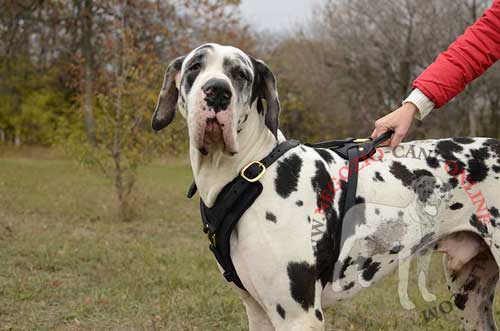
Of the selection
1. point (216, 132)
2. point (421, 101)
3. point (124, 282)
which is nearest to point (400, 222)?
point (421, 101)

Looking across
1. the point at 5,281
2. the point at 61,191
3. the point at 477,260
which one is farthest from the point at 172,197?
the point at 477,260

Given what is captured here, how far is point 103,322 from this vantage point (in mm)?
4551

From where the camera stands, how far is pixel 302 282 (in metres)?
2.63

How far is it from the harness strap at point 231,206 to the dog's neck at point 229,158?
0.04 meters

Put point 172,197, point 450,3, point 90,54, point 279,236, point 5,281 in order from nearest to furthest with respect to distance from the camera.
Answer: point 279,236 < point 5,281 < point 172,197 < point 450,3 < point 90,54

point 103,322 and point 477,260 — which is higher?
point 477,260

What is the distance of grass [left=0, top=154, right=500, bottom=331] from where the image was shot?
4574 mm

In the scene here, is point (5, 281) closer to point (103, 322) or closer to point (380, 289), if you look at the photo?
point (103, 322)

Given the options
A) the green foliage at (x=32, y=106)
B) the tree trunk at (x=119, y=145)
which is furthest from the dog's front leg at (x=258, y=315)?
the green foliage at (x=32, y=106)

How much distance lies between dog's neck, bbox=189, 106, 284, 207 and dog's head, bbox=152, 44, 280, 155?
0.18 feet

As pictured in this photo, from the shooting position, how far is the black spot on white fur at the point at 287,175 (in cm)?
272

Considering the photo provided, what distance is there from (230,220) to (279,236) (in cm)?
24

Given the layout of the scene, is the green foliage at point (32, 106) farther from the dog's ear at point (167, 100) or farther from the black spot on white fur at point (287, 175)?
the black spot on white fur at point (287, 175)

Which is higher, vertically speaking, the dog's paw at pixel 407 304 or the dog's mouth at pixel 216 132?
the dog's mouth at pixel 216 132
